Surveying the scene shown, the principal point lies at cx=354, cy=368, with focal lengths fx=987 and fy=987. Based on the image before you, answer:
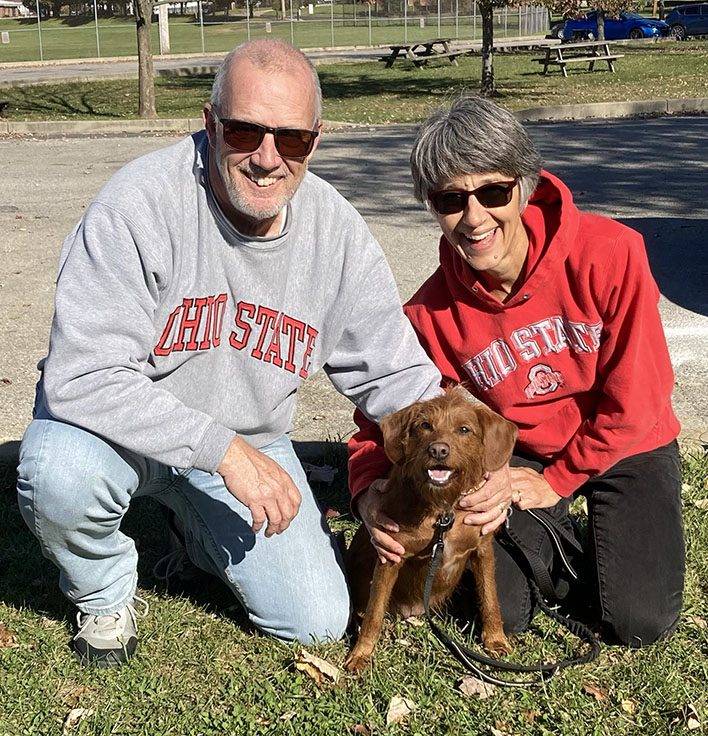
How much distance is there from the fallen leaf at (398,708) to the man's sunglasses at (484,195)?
1.70m

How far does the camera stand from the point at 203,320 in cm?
338

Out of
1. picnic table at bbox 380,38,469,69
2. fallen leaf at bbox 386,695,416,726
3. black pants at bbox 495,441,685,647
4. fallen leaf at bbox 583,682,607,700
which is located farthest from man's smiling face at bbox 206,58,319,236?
picnic table at bbox 380,38,469,69

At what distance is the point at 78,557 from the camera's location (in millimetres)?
3395

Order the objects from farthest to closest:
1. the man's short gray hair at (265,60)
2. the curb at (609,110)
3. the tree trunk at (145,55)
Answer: the curb at (609,110), the tree trunk at (145,55), the man's short gray hair at (265,60)

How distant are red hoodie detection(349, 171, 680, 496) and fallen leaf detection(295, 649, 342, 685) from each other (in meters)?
0.62

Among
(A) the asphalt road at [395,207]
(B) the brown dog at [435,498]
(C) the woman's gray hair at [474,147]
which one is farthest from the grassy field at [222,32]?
(B) the brown dog at [435,498]

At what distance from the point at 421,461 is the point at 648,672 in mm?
1178

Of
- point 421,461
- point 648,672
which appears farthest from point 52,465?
point 648,672

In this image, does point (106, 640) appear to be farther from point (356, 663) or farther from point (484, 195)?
point (484, 195)

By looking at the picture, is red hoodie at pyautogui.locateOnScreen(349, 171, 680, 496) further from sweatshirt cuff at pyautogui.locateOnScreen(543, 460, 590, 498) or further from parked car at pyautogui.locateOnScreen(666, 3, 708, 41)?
parked car at pyautogui.locateOnScreen(666, 3, 708, 41)

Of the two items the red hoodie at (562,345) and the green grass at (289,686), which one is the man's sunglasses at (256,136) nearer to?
the red hoodie at (562,345)

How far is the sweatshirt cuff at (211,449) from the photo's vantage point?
306 cm

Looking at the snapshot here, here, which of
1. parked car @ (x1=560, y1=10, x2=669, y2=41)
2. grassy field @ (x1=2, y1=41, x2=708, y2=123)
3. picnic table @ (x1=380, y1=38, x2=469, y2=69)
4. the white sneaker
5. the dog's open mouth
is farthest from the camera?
parked car @ (x1=560, y1=10, x2=669, y2=41)

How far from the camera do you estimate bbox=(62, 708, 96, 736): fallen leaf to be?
3.23 m
